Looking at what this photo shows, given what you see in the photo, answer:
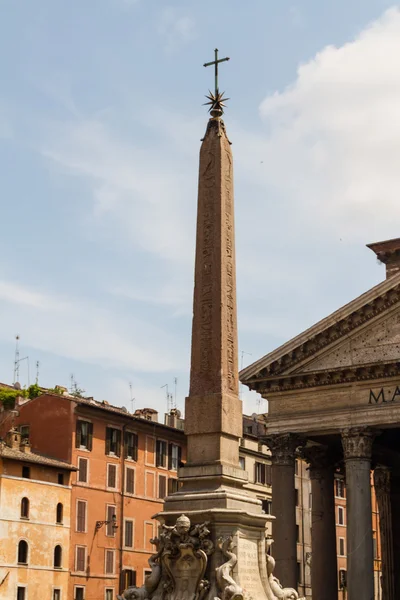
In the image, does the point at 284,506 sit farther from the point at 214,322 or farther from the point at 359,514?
the point at 214,322

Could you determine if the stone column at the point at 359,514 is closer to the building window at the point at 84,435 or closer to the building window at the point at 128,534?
the building window at the point at 84,435

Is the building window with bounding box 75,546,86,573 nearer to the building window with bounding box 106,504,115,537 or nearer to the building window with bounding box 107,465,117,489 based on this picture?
the building window with bounding box 106,504,115,537

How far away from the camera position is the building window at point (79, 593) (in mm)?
39969

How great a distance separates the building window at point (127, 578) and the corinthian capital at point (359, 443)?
1701 cm

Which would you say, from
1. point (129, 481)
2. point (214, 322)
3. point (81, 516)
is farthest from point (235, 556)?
point (129, 481)

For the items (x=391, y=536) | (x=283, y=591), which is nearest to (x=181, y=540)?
(x=283, y=591)

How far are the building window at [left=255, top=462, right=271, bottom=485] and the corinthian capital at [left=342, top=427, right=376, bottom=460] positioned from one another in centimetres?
2190

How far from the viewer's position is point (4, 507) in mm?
37625

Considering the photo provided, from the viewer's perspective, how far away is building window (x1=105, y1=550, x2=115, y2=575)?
4150cm

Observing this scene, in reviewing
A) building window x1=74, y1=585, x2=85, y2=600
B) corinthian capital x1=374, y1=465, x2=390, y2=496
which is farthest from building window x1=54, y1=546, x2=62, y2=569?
corinthian capital x1=374, y1=465, x2=390, y2=496

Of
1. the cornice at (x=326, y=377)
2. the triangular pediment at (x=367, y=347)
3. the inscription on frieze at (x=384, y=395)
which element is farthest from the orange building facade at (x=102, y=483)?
the inscription on frieze at (x=384, y=395)

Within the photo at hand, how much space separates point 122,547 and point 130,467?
3.20m

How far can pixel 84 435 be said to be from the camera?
41688 mm

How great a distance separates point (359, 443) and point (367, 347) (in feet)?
8.25
